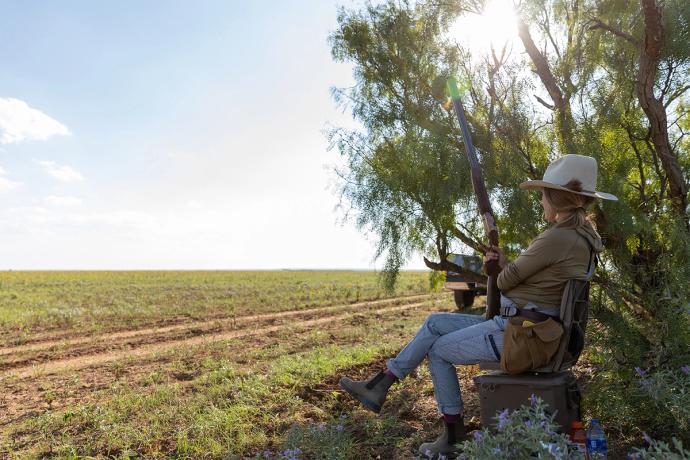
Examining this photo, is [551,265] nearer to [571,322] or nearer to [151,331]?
[571,322]

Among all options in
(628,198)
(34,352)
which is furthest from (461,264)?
(34,352)

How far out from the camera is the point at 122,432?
16.7 feet

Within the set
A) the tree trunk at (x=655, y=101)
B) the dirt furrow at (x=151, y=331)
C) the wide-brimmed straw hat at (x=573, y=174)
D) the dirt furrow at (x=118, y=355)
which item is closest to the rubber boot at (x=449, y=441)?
the wide-brimmed straw hat at (x=573, y=174)

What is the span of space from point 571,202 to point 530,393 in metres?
1.25

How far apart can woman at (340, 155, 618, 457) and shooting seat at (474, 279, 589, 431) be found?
97mm

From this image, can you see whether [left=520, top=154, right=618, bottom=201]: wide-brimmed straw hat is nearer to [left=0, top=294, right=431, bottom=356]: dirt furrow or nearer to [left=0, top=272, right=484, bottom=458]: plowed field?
[left=0, top=272, right=484, bottom=458]: plowed field

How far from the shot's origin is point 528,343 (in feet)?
10.8

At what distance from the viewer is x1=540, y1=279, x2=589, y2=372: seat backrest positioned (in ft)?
11.0

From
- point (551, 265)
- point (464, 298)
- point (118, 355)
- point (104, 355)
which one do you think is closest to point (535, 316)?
point (551, 265)

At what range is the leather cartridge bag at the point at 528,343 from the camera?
3.26m

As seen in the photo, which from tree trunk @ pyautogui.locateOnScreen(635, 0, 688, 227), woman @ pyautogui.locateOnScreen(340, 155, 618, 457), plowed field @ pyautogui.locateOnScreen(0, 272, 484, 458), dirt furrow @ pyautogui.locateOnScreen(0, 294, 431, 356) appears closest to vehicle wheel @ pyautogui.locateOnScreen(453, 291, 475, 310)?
plowed field @ pyautogui.locateOnScreen(0, 272, 484, 458)

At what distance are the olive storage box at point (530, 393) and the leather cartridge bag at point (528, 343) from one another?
0.28 ft

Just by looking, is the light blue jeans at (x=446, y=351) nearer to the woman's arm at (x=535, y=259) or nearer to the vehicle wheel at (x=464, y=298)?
the woman's arm at (x=535, y=259)

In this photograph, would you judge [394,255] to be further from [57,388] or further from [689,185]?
[57,388]
